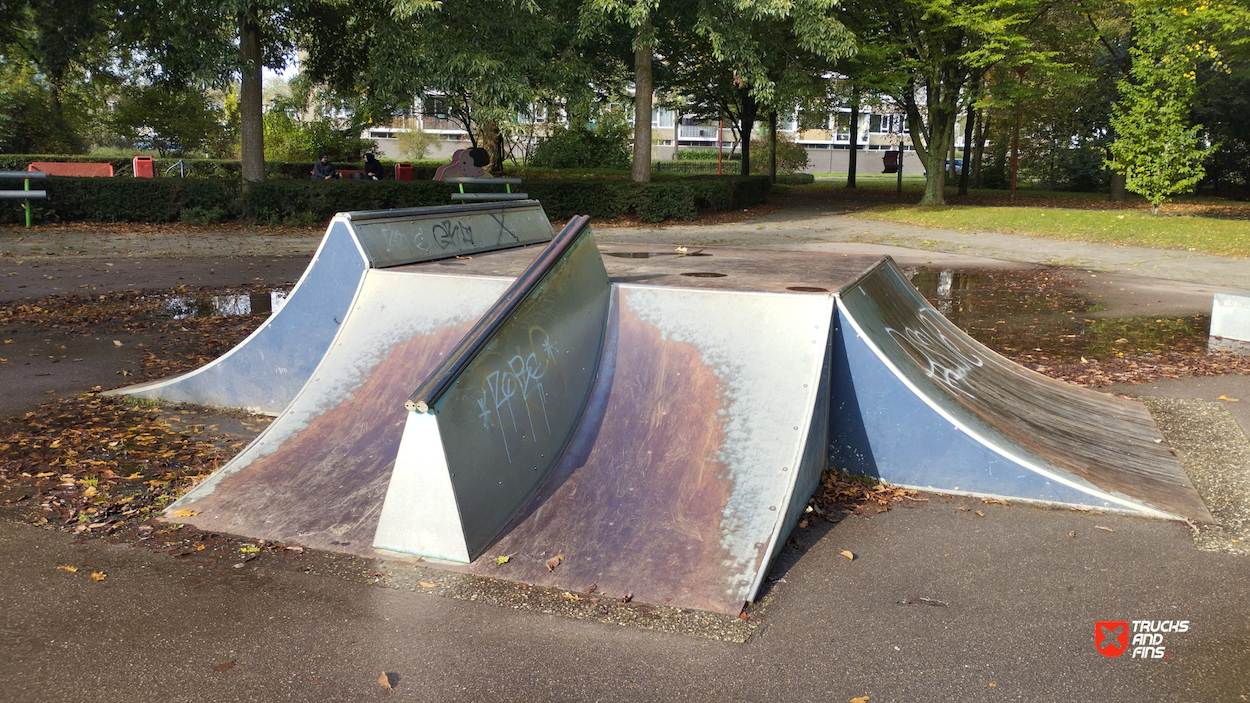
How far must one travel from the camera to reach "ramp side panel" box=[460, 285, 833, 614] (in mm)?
4145

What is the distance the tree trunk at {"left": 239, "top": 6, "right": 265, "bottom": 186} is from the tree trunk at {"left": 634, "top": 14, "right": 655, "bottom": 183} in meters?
8.45

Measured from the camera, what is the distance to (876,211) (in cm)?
2662

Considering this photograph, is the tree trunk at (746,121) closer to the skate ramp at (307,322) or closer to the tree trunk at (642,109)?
the tree trunk at (642,109)

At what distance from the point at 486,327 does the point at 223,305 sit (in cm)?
794

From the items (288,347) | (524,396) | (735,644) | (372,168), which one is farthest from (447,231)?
(372,168)

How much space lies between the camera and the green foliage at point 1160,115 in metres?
21.4

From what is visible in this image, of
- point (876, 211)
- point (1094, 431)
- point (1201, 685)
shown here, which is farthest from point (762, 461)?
point (876, 211)

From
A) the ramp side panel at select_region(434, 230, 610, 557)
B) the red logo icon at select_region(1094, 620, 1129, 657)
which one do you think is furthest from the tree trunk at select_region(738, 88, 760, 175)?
the red logo icon at select_region(1094, 620, 1129, 657)

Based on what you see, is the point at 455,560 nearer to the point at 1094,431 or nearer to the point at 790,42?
the point at 1094,431

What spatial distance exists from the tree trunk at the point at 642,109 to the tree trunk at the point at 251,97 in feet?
27.7

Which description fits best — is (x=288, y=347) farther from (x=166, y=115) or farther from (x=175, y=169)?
(x=166, y=115)

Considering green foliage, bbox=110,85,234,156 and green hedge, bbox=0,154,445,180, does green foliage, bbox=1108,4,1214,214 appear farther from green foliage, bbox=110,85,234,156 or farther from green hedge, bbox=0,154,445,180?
green foliage, bbox=110,85,234,156

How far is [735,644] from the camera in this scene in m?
3.60

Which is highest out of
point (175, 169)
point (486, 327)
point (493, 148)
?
point (493, 148)
